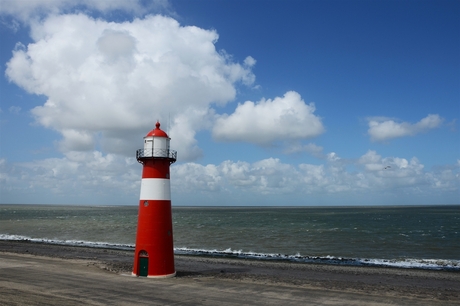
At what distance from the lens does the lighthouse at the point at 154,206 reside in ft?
54.4

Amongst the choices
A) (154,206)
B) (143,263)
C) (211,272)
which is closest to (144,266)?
(143,263)

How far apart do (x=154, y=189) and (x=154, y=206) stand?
0.74 metres

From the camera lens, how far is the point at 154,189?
54.5ft

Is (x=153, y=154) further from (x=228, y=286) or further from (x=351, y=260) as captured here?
(x=351, y=260)

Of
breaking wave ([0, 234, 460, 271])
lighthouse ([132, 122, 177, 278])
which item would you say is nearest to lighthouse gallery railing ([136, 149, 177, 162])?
lighthouse ([132, 122, 177, 278])

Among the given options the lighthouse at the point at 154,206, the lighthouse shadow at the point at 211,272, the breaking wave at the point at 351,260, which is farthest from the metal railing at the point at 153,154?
the breaking wave at the point at 351,260

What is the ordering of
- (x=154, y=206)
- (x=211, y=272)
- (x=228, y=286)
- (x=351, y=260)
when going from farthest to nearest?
(x=351, y=260), (x=211, y=272), (x=154, y=206), (x=228, y=286)

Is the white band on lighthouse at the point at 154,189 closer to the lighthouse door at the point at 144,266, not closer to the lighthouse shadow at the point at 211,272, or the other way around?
the lighthouse door at the point at 144,266

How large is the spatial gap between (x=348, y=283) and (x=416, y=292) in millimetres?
3201

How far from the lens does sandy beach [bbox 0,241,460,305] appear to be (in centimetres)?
1327

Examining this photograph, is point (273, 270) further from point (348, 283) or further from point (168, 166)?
point (168, 166)

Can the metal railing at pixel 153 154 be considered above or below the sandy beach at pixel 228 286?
above

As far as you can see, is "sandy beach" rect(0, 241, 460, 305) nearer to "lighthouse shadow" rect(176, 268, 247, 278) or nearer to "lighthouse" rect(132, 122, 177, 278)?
"lighthouse shadow" rect(176, 268, 247, 278)

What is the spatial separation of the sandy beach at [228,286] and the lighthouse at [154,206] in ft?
3.03
